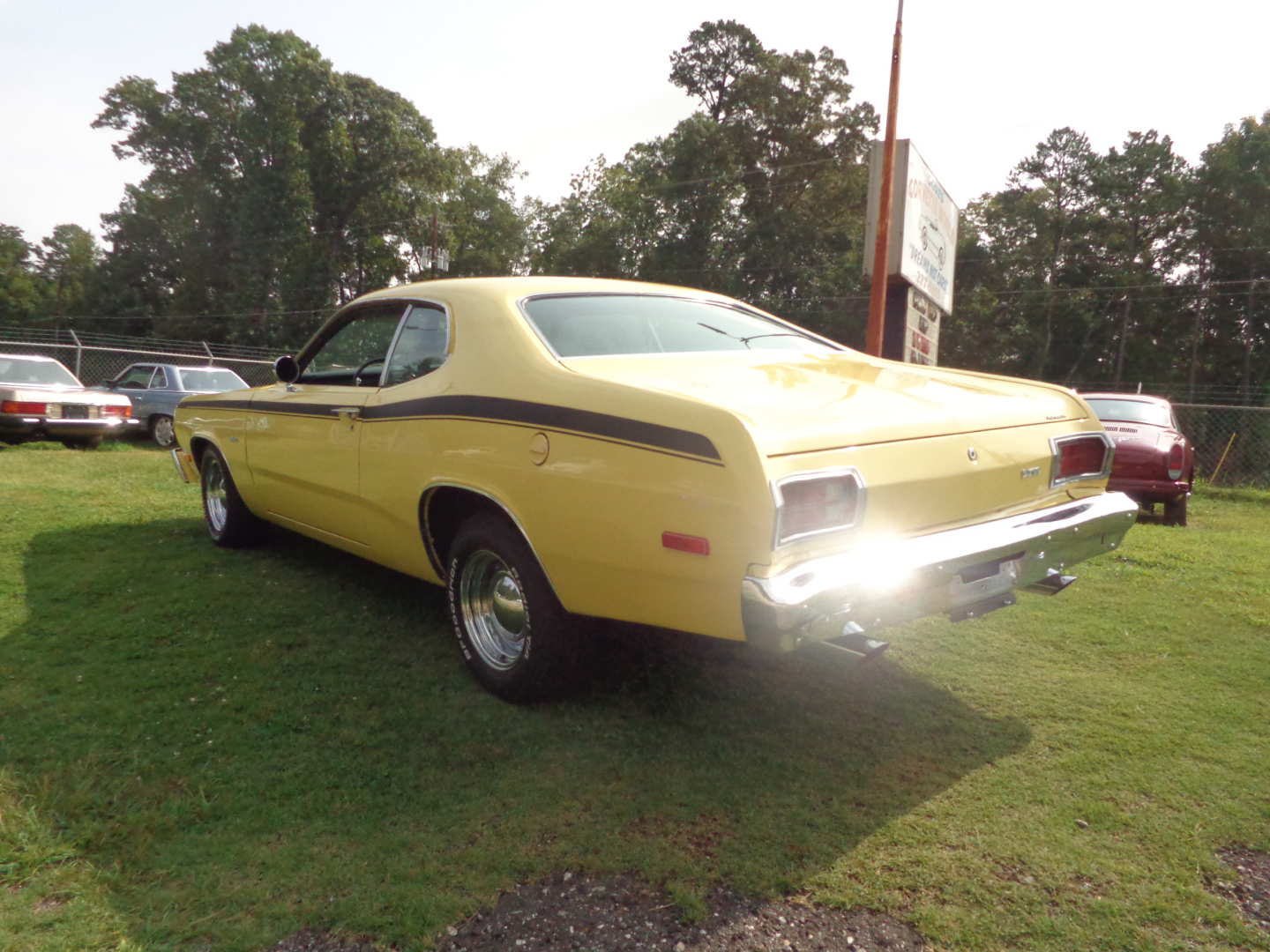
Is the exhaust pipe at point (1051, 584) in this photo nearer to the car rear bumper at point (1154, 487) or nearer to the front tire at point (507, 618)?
the front tire at point (507, 618)

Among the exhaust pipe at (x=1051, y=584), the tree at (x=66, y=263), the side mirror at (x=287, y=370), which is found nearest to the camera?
the exhaust pipe at (x=1051, y=584)

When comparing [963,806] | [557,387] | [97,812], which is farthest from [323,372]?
[963,806]

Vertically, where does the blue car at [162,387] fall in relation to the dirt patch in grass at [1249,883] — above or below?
above

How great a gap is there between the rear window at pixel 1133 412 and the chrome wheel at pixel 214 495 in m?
8.04

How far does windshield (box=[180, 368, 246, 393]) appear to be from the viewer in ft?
47.2

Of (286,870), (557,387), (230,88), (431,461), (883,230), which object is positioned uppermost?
(230,88)

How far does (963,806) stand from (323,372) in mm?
3732

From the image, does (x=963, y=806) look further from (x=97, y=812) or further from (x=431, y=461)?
(x=97, y=812)

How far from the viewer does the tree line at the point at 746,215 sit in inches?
1515

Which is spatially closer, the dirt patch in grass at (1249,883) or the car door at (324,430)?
the dirt patch in grass at (1249,883)

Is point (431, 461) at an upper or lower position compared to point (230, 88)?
lower

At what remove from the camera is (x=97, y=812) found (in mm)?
2518

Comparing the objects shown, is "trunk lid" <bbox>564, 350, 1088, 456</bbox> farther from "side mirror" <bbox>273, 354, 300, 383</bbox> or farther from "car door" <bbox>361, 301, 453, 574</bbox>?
"side mirror" <bbox>273, 354, 300, 383</bbox>

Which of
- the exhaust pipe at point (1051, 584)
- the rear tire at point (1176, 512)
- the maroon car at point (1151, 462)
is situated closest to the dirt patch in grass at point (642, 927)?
the exhaust pipe at point (1051, 584)
